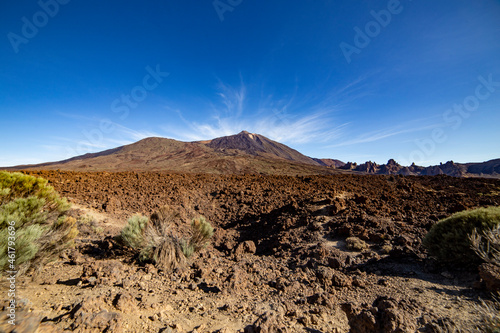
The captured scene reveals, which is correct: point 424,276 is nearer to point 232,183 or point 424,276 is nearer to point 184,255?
point 184,255

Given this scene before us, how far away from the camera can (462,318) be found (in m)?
2.61

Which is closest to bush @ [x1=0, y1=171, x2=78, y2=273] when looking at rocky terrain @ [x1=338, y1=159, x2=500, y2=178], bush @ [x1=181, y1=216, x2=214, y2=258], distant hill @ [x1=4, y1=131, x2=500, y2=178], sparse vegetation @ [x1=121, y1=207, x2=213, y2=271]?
sparse vegetation @ [x1=121, y1=207, x2=213, y2=271]

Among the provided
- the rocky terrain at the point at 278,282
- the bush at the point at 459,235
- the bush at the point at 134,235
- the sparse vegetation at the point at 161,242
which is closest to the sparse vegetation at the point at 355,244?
the rocky terrain at the point at 278,282

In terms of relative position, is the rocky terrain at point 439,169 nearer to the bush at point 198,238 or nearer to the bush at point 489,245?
the bush at point 489,245

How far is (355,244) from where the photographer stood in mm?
4914

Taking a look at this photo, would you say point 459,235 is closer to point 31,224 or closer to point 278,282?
point 278,282

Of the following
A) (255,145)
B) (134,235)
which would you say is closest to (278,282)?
(134,235)

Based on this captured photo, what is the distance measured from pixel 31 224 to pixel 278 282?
4767 mm

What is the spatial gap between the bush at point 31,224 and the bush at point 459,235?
7002 mm

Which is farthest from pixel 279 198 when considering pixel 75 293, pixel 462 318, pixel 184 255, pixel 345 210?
pixel 75 293

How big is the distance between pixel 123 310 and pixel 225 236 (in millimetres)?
4112

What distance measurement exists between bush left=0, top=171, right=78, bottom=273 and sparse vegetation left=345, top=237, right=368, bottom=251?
590cm

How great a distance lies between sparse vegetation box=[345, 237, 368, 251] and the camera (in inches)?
191

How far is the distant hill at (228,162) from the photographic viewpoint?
151 feet
